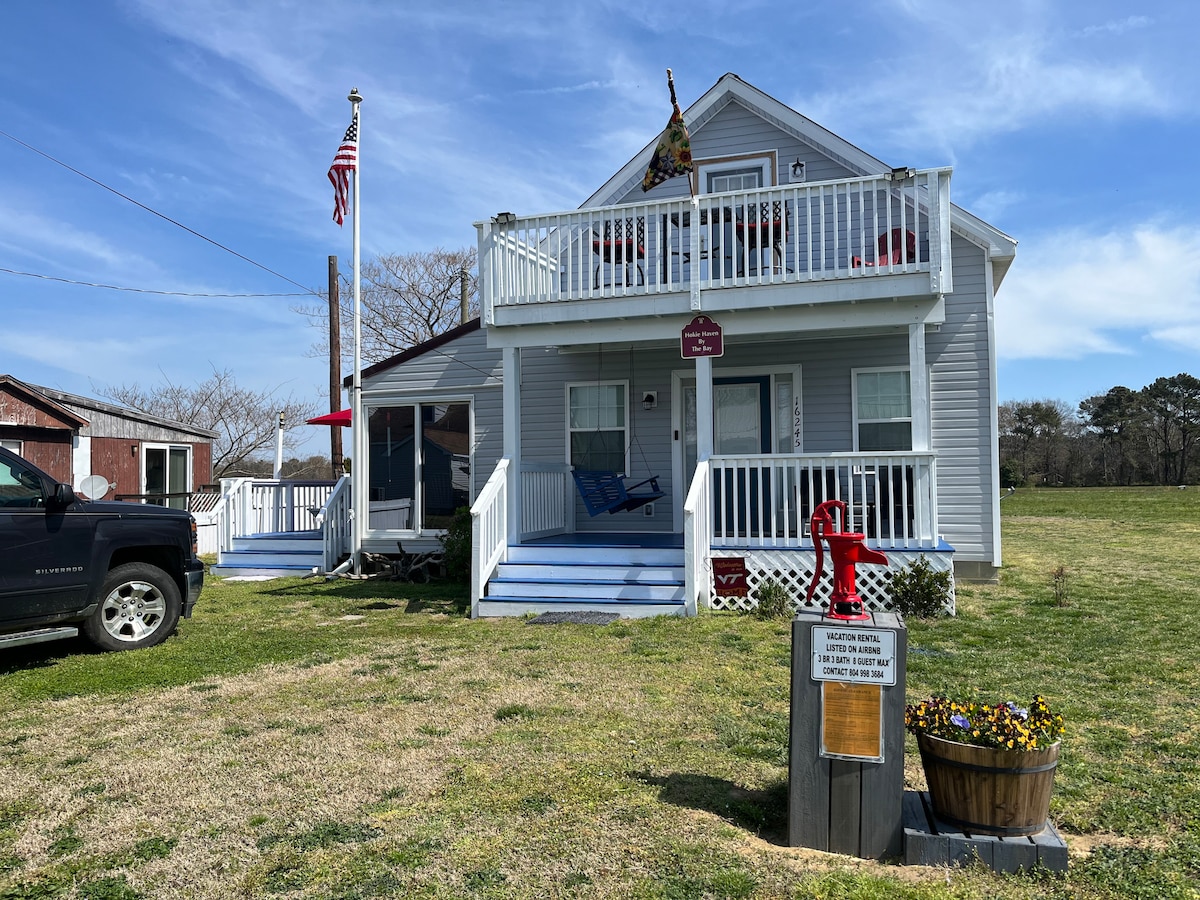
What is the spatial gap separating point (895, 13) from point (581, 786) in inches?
338

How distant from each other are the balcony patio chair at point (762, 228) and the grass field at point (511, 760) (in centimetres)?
399

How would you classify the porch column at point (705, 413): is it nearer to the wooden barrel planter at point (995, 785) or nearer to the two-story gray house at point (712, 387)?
the two-story gray house at point (712, 387)

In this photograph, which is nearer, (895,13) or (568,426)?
(895,13)

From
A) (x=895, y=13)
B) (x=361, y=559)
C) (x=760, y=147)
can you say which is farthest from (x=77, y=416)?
(x=895, y=13)

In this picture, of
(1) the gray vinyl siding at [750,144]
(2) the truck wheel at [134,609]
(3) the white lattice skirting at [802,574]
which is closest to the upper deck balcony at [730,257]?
(1) the gray vinyl siding at [750,144]

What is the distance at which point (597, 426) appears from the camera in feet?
40.0

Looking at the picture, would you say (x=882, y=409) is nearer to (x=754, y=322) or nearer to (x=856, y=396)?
(x=856, y=396)

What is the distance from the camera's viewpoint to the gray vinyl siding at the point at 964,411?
35.8 feet

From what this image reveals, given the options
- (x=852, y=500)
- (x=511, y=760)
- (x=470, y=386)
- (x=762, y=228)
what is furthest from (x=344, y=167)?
(x=511, y=760)

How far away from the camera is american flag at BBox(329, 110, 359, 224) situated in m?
12.0

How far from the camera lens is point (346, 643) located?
302 inches

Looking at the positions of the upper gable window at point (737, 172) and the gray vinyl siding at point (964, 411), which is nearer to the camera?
the gray vinyl siding at point (964, 411)

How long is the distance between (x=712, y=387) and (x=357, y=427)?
5.02m

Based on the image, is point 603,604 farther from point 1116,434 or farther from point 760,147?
point 1116,434
